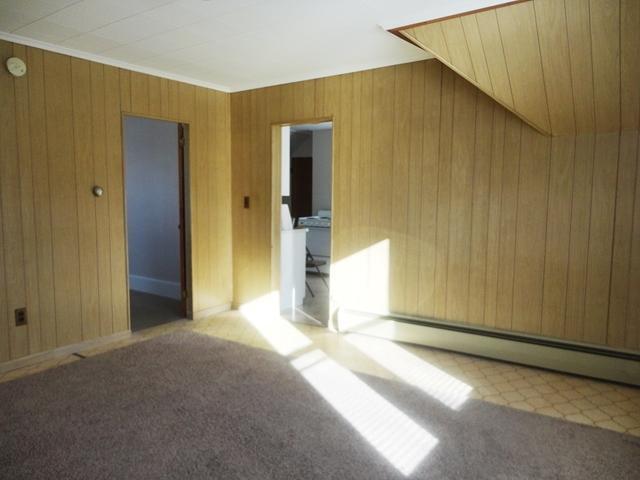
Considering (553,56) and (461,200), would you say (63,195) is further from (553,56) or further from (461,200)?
(553,56)

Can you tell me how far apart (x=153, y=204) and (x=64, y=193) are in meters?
2.18

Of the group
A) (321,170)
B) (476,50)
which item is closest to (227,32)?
(476,50)

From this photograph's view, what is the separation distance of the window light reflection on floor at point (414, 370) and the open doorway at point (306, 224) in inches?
29.0

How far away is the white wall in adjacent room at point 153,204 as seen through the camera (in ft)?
18.6

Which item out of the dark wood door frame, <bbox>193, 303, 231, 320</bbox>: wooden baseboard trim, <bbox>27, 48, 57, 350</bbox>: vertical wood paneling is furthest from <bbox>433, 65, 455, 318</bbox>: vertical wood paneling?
<bbox>27, 48, 57, 350</bbox>: vertical wood paneling

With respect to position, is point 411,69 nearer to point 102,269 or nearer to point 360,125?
point 360,125

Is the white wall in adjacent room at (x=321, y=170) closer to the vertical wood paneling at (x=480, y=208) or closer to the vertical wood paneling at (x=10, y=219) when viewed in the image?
the vertical wood paneling at (x=480, y=208)

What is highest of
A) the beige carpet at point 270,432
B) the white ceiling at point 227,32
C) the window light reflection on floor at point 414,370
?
the white ceiling at point 227,32

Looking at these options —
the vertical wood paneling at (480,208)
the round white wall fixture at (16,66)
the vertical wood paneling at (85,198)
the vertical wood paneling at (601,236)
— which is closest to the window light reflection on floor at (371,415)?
the vertical wood paneling at (480,208)

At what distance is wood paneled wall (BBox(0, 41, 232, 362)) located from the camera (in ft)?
11.2

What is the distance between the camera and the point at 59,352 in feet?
12.4

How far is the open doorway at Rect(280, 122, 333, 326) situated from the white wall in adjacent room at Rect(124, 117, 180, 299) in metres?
1.45

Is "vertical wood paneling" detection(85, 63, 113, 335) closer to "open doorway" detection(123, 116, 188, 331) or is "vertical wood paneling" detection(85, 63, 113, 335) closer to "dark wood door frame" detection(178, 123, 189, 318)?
"dark wood door frame" detection(178, 123, 189, 318)

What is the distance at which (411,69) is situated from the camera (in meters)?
3.85
